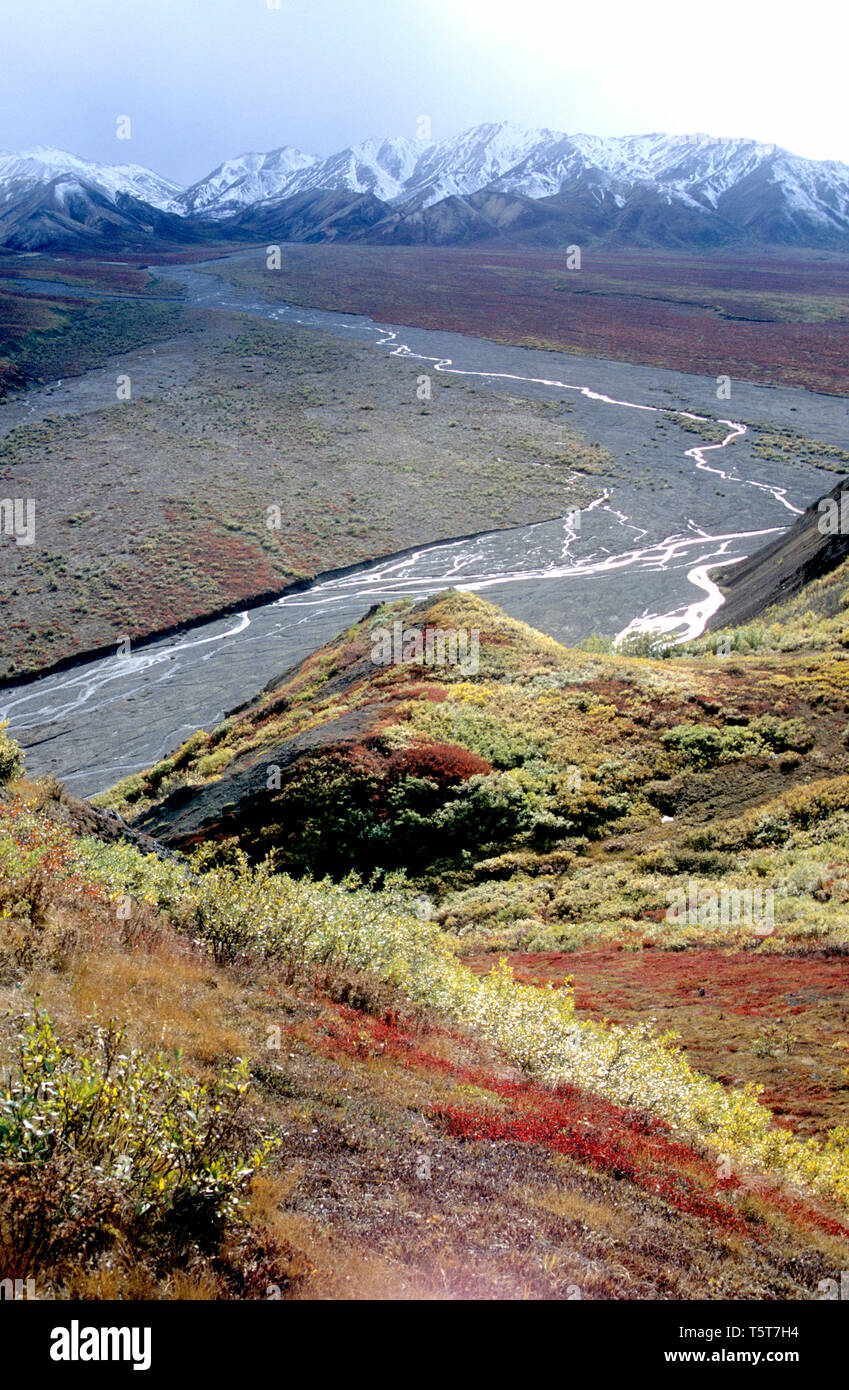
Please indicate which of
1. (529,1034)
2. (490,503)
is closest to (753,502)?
(490,503)

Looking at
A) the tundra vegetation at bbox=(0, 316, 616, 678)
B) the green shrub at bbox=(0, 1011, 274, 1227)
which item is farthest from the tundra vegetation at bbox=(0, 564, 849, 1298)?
the tundra vegetation at bbox=(0, 316, 616, 678)

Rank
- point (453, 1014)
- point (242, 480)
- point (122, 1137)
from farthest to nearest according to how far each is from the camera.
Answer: point (242, 480)
point (453, 1014)
point (122, 1137)

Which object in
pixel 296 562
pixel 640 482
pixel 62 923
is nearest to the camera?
pixel 62 923

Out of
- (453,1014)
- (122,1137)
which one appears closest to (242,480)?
(453,1014)

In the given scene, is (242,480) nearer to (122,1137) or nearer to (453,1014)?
(453,1014)

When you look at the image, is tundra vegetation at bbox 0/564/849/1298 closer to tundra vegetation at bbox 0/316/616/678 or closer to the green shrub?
the green shrub

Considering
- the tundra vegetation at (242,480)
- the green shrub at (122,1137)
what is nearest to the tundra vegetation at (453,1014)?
the green shrub at (122,1137)

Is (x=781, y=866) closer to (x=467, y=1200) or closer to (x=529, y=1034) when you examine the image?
(x=529, y=1034)

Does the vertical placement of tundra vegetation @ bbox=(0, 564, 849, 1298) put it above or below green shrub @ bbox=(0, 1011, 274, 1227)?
below

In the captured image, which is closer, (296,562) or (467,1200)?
(467,1200)

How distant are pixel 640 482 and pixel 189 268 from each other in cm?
13602

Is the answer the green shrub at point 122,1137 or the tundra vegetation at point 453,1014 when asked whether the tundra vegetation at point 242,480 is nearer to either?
the tundra vegetation at point 453,1014

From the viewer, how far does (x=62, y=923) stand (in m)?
6.83

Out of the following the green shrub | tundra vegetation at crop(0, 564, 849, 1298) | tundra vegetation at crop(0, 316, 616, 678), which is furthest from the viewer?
tundra vegetation at crop(0, 316, 616, 678)
